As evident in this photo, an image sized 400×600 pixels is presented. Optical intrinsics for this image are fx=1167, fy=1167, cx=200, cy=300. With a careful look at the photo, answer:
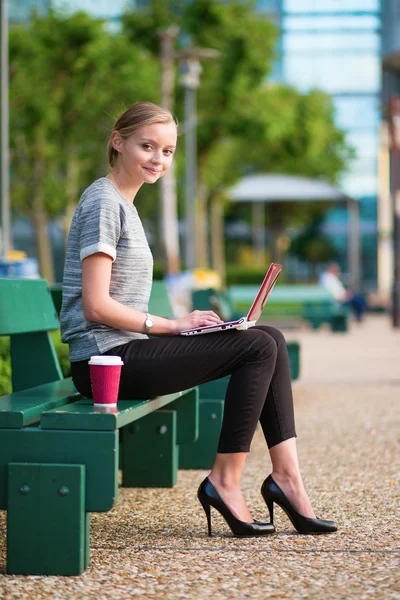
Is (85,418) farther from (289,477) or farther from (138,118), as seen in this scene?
(138,118)

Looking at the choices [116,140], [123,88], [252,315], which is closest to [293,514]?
[252,315]

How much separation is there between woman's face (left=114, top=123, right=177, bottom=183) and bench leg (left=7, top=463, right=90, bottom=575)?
1.27 meters

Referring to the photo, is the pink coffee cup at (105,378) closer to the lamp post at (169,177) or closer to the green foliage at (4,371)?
the green foliage at (4,371)

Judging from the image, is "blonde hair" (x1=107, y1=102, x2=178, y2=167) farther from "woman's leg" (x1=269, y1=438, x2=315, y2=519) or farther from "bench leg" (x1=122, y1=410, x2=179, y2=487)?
"bench leg" (x1=122, y1=410, x2=179, y2=487)

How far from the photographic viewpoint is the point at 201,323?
4.33 metres

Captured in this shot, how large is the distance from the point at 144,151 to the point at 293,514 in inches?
59.4

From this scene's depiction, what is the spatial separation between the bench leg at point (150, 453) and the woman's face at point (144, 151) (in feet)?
4.76

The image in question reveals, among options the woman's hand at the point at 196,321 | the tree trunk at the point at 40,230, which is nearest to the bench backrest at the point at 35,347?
the woman's hand at the point at 196,321

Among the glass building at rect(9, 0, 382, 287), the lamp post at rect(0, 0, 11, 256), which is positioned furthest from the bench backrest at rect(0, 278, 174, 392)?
the glass building at rect(9, 0, 382, 287)

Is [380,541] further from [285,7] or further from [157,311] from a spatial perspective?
[285,7]

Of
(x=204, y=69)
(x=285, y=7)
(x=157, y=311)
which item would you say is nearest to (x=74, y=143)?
→ (x=204, y=69)

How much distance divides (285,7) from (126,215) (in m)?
70.0

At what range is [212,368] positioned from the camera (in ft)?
14.2

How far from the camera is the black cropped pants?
430cm
